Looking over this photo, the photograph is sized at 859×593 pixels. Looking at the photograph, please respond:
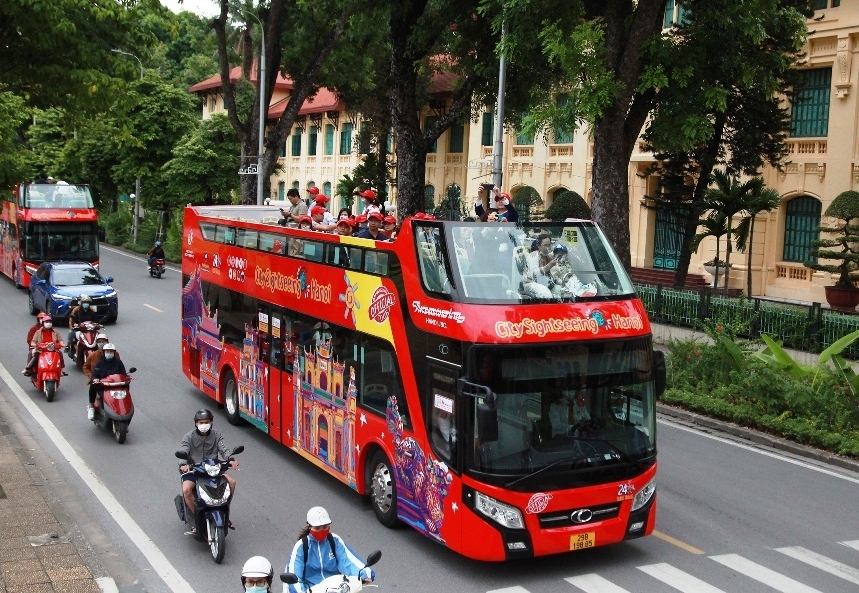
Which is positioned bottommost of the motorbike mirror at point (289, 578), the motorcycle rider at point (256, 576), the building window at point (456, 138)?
the motorbike mirror at point (289, 578)

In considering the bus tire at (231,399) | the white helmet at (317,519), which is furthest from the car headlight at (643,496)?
the bus tire at (231,399)

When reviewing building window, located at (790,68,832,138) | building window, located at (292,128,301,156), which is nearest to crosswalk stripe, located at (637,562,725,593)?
building window, located at (790,68,832,138)

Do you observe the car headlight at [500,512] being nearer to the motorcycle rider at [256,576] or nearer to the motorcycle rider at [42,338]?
the motorcycle rider at [256,576]

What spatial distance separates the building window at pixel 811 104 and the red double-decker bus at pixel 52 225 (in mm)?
23002

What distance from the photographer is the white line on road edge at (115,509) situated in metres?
9.63

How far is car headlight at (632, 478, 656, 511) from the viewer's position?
9578 mm

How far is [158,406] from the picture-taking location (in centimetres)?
1739

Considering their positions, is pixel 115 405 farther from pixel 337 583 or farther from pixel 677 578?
pixel 677 578

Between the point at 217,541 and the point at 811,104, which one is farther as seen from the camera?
the point at 811,104

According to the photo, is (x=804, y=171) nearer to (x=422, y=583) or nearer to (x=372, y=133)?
(x=372, y=133)

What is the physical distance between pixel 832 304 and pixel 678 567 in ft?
68.5

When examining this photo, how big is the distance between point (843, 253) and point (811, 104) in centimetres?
721

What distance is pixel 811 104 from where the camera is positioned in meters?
32.3

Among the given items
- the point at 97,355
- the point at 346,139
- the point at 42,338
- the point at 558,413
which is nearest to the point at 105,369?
the point at 97,355
